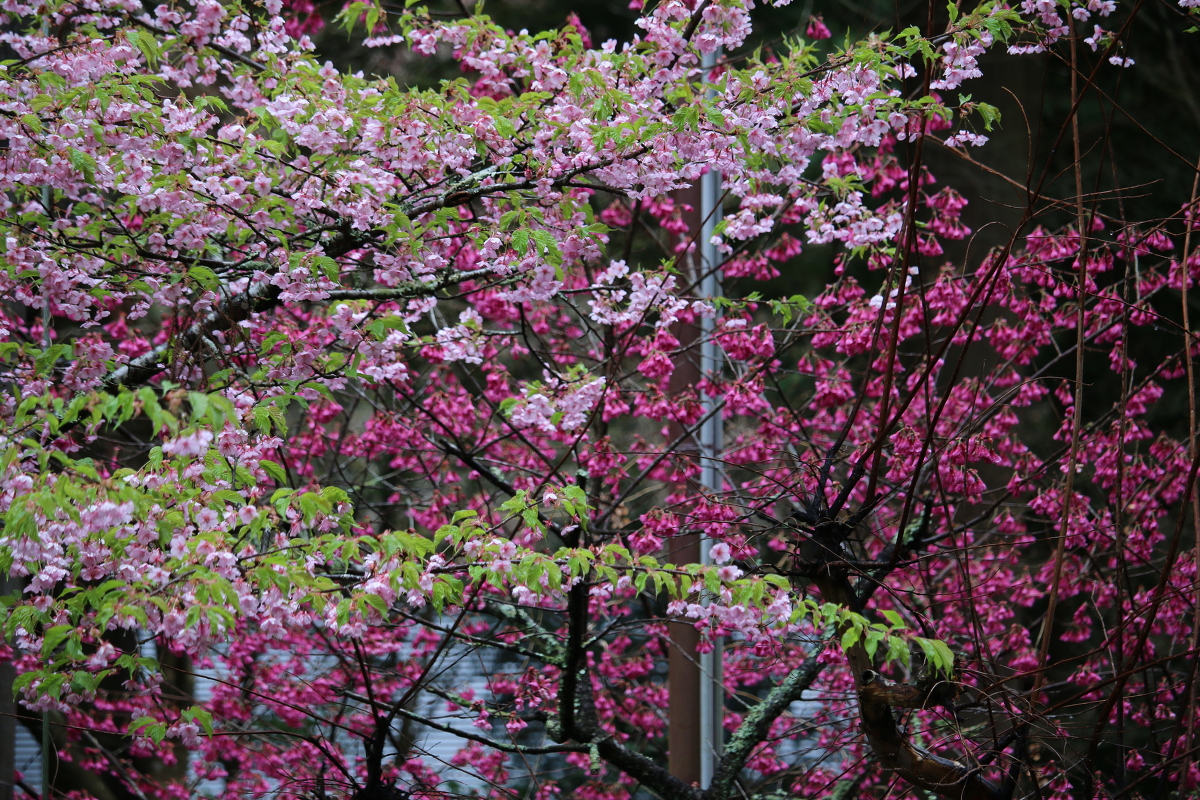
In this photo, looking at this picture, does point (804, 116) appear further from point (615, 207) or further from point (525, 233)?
point (615, 207)

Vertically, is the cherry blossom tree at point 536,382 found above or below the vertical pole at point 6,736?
above

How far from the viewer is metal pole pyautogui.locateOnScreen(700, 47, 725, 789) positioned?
4.22 m

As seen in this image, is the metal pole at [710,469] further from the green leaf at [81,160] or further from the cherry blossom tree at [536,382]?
the green leaf at [81,160]

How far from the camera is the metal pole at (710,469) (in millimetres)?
4219

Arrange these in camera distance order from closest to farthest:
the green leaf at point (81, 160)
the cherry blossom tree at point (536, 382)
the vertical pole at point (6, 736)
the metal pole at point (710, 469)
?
the cherry blossom tree at point (536, 382) → the green leaf at point (81, 160) → the vertical pole at point (6, 736) → the metal pole at point (710, 469)

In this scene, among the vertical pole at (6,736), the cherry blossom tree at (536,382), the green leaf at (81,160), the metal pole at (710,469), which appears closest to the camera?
the cherry blossom tree at (536,382)

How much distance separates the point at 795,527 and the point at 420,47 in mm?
2839

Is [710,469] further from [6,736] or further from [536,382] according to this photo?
[6,736]

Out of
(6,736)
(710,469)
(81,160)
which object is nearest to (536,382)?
(710,469)

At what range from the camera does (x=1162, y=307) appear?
8.94 metres

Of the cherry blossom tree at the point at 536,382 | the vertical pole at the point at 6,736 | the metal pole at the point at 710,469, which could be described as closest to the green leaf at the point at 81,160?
the cherry blossom tree at the point at 536,382

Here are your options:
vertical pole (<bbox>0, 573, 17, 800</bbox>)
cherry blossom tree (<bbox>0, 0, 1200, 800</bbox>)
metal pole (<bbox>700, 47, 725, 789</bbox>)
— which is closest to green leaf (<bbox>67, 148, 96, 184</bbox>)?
cherry blossom tree (<bbox>0, 0, 1200, 800</bbox>)

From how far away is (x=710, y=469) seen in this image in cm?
443

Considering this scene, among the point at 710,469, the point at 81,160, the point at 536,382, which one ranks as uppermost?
the point at 81,160
